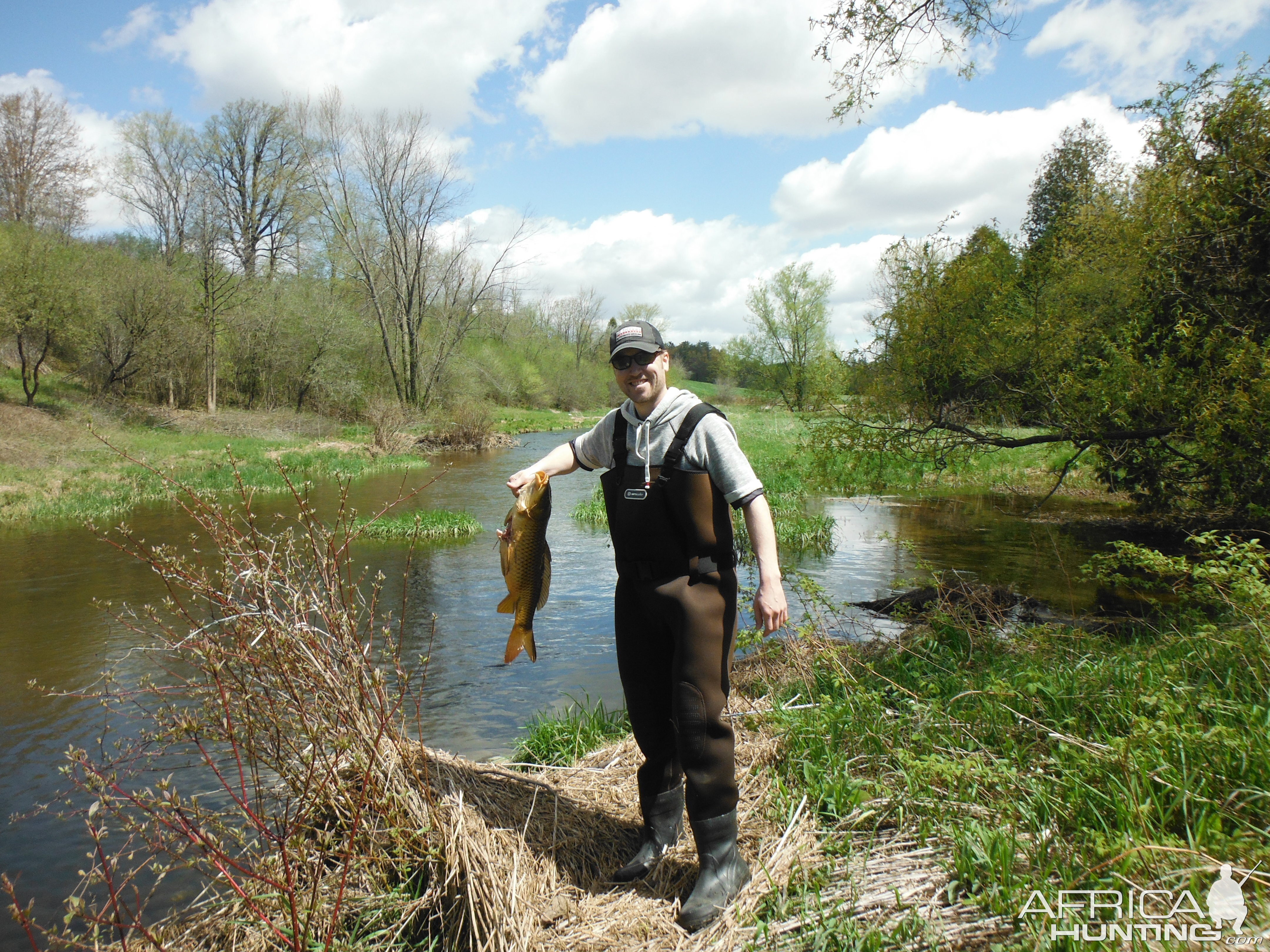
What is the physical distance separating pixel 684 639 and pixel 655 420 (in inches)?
35.5

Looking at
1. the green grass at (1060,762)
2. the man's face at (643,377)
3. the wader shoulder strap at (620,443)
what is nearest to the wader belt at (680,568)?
the wader shoulder strap at (620,443)

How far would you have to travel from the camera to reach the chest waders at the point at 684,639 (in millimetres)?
2980

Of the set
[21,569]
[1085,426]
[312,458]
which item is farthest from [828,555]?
[312,458]

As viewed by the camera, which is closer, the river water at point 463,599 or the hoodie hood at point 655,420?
the hoodie hood at point 655,420

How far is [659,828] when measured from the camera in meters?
3.29

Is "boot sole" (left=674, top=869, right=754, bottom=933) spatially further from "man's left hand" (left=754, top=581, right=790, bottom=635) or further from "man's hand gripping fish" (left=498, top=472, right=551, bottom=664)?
"man's hand gripping fish" (left=498, top=472, right=551, bottom=664)

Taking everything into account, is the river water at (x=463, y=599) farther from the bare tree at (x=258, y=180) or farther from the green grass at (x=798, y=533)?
the bare tree at (x=258, y=180)

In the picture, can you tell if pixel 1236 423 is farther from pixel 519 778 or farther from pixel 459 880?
pixel 459 880

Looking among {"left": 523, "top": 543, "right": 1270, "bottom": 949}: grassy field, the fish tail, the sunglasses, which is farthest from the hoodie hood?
{"left": 523, "top": 543, "right": 1270, "bottom": 949}: grassy field

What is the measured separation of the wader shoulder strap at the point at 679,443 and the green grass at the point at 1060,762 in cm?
175

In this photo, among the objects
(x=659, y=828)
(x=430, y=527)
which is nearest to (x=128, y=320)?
(x=430, y=527)

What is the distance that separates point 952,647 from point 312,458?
69.4 feet

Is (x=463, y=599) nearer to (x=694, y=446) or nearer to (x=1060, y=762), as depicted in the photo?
(x=694, y=446)

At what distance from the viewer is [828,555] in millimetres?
12453
